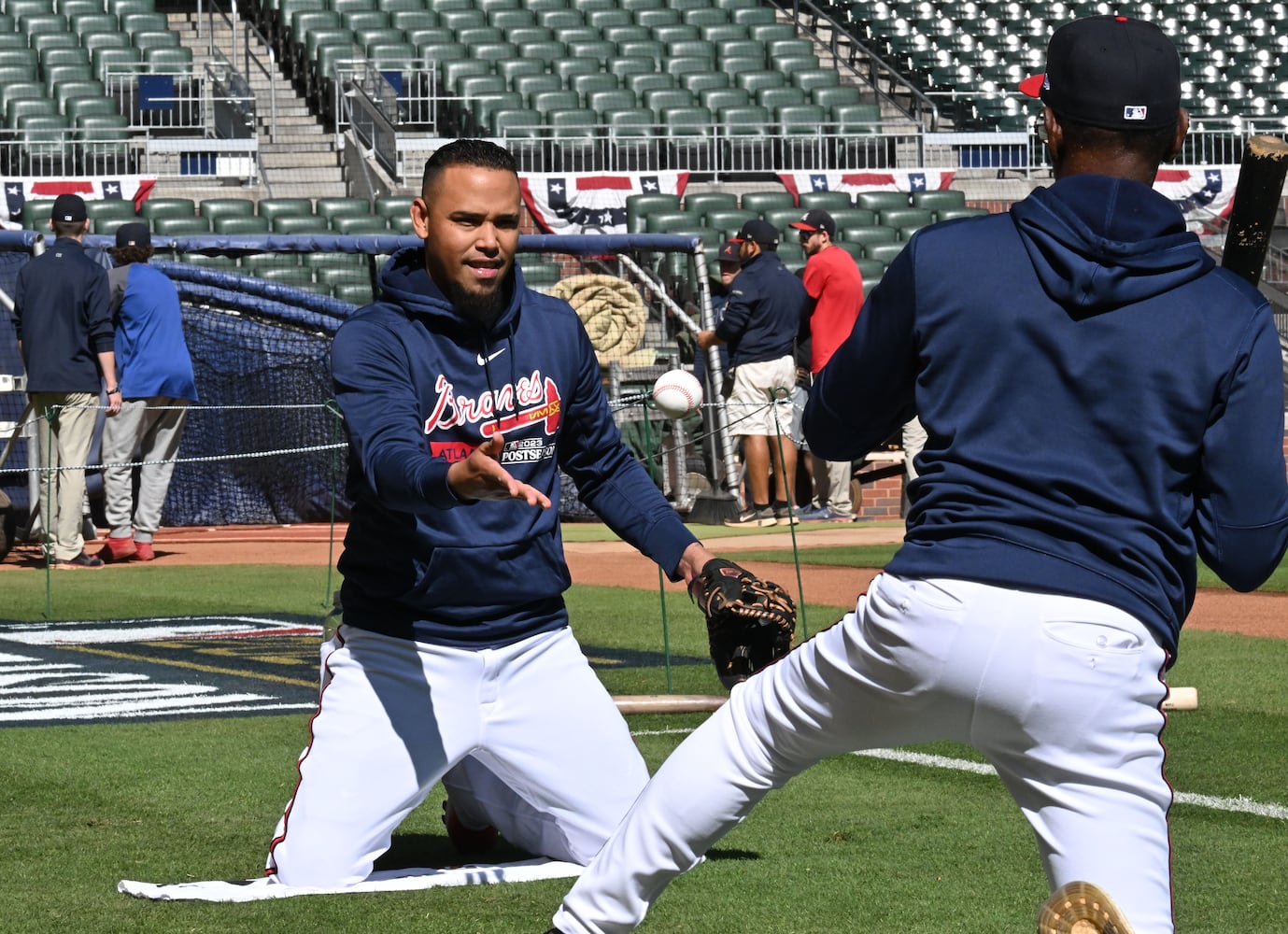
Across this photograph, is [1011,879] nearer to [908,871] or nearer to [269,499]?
[908,871]

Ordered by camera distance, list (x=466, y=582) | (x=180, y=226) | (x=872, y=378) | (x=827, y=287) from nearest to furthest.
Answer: (x=872, y=378), (x=466, y=582), (x=827, y=287), (x=180, y=226)

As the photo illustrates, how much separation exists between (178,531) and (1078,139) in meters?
13.7

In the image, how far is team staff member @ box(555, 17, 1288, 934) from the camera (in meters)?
2.63

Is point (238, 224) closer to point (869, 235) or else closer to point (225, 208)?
point (225, 208)

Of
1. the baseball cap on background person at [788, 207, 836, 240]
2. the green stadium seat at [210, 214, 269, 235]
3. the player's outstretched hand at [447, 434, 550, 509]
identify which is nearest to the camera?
the player's outstretched hand at [447, 434, 550, 509]

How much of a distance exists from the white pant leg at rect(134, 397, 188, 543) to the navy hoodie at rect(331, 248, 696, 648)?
861 cm

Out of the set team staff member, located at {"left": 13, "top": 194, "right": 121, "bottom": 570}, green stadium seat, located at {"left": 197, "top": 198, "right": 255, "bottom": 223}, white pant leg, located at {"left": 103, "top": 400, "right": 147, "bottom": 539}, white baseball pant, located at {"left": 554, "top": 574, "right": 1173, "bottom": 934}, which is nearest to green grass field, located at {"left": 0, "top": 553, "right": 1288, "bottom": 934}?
white baseball pant, located at {"left": 554, "top": 574, "right": 1173, "bottom": 934}

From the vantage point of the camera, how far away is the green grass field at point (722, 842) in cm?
396

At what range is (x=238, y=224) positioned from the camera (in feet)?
69.3

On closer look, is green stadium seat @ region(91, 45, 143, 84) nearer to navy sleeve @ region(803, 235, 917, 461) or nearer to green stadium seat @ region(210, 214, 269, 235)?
green stadium seat @ region(210, 214, 269, 235)

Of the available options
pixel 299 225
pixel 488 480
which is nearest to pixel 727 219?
pixel 299 225

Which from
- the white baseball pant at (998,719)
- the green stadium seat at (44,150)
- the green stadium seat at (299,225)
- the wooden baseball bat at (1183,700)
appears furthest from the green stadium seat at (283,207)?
the white baseball pant at (998,719)

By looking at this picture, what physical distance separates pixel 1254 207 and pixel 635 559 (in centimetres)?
→ 986

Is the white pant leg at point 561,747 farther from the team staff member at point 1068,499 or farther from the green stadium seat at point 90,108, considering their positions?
the green stadium seat at point 90,108
